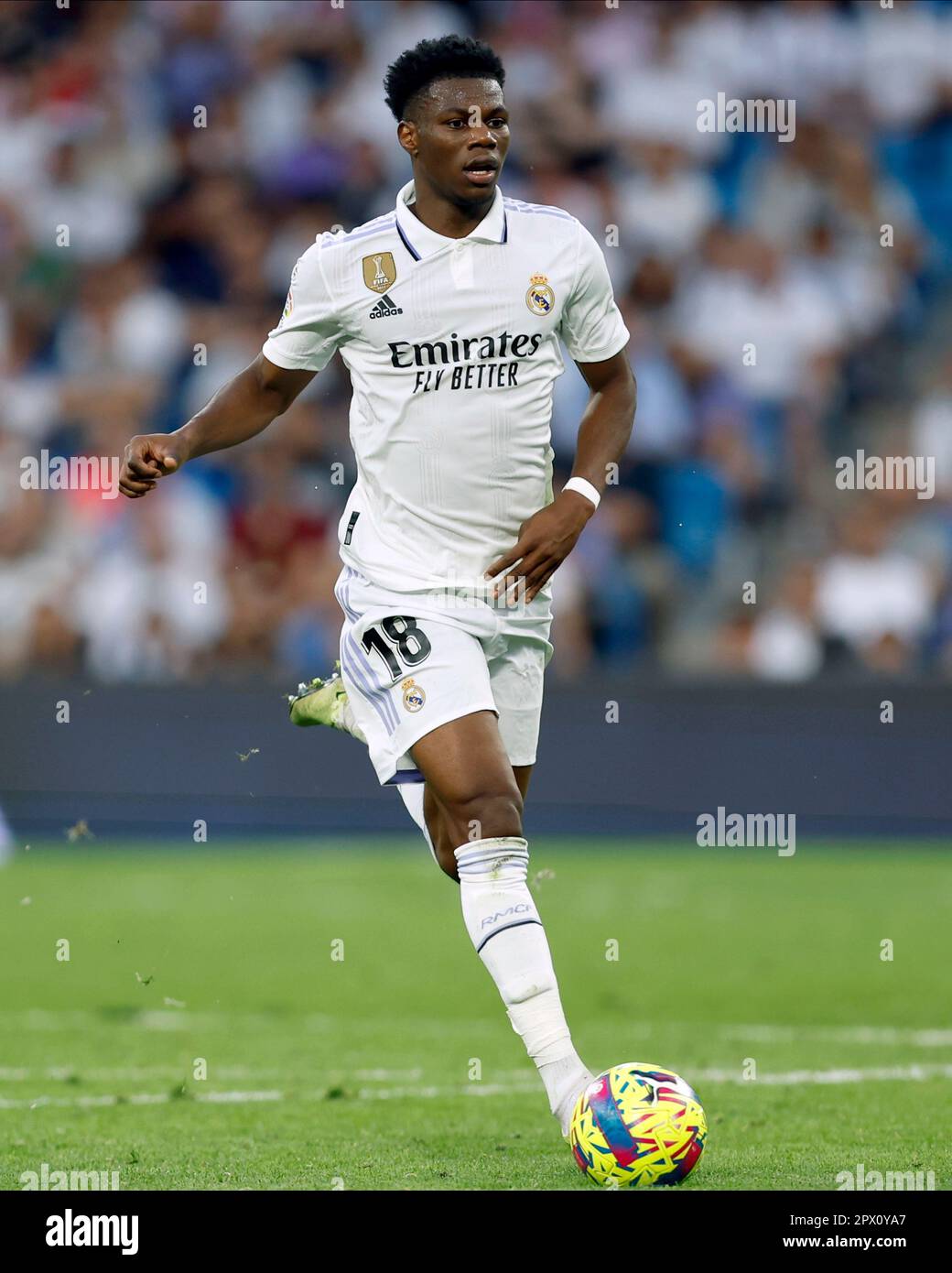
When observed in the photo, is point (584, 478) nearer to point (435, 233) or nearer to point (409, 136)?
point (435, 233)

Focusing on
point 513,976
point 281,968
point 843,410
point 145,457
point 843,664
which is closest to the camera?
point 513,976

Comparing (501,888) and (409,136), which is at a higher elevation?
(409,136)

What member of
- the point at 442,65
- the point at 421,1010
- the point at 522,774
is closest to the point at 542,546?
the point at 522,774

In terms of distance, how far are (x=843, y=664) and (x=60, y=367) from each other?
641cm

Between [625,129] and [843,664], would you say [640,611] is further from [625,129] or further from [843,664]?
[625,129]

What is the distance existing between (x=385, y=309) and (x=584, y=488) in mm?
757

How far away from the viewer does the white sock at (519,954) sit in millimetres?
5234

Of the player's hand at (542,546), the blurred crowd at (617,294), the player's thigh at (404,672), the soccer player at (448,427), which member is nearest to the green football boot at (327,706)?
the soccer player at (448,427)

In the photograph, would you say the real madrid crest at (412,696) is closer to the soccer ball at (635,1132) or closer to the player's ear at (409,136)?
the soccer ball at (635,1132)

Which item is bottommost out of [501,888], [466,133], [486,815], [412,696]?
[501,888]

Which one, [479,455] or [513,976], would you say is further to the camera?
[479,455]

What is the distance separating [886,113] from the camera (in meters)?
15.7

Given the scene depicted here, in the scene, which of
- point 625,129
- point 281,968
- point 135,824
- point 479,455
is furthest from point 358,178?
point 479,455

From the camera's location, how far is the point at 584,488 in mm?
5766
